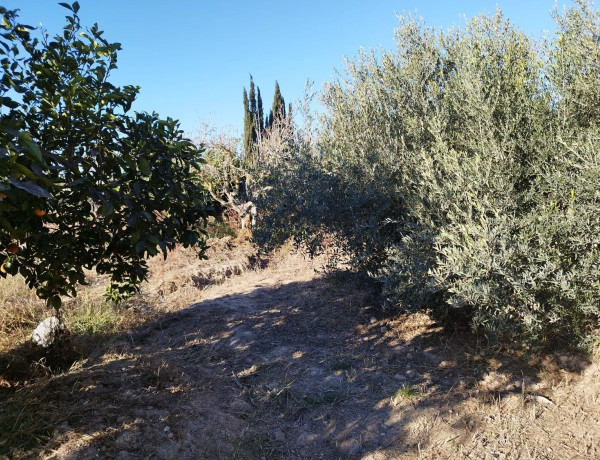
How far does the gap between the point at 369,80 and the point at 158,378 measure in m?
4.56

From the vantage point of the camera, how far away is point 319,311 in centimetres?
687

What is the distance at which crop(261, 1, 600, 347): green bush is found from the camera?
382 cm

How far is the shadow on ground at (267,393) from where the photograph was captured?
3.53 metres

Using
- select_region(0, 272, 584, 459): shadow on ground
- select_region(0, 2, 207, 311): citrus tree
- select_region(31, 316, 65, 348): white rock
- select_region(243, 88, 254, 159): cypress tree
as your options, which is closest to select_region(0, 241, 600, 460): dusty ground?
select_region(0, 272, 584, 459): shadow on ground

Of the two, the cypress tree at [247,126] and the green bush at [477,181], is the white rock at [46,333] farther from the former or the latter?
the cypress tree at [247,126]

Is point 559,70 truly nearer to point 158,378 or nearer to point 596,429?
point 596,429

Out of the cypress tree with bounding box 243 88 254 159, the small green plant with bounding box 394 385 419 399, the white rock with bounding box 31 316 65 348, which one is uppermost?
the cypress tree with bounding box 243 88 254 159

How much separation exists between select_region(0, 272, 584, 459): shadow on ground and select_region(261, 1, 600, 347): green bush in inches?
26.7

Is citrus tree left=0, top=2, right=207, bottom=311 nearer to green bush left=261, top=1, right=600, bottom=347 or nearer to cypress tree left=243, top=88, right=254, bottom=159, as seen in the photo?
green bush left=261, top=1, right=600, bottom=347

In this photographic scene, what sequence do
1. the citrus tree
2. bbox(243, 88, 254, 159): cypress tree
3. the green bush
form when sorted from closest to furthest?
1. the citrus tree
2. the green bush
3. bbox(243, 88, 254, 159): cypress tree

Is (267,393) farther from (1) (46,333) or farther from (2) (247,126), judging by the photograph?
(2) (247,126)

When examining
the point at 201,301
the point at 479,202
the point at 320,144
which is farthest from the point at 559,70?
the point at 201,301

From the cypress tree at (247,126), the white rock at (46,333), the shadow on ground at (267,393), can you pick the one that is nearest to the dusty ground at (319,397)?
the shadow on ground at (267,393)

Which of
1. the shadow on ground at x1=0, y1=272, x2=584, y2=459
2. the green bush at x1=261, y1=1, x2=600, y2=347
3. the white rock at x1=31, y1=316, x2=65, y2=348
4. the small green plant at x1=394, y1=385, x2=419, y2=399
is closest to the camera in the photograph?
the shadow on ground at x1=0, y1=272, x2=584, y2=459
